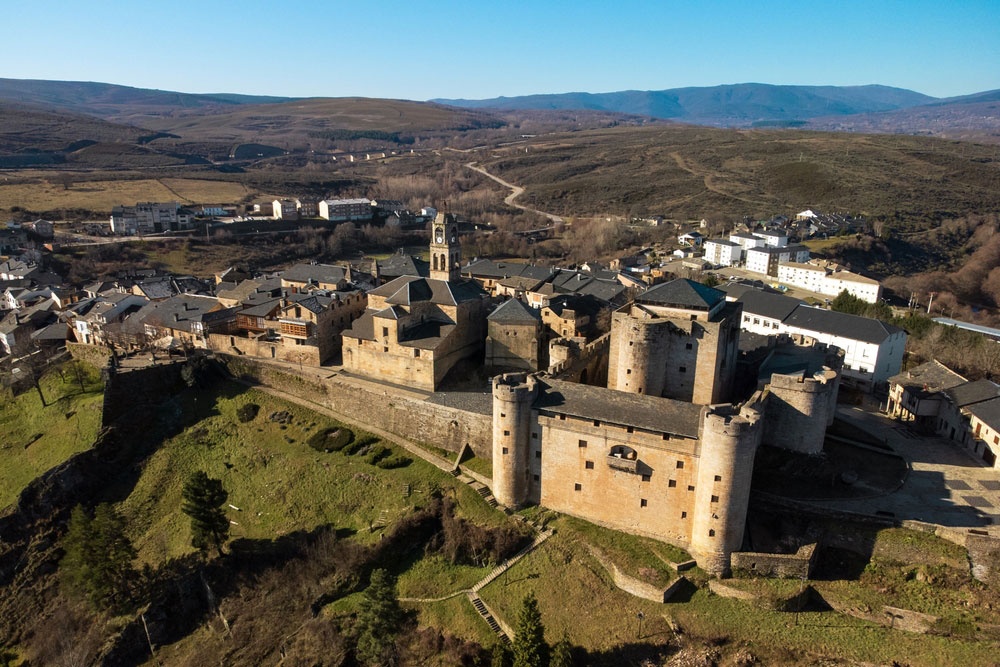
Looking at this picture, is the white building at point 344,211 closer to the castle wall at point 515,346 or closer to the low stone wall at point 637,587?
the castle wall at point 515,346

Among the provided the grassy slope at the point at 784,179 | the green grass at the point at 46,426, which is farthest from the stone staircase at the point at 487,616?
the grassy slope at the point at 784,179

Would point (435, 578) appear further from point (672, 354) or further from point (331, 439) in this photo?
point (672, 354)

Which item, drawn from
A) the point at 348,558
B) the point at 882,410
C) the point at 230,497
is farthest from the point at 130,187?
the point at 882,410

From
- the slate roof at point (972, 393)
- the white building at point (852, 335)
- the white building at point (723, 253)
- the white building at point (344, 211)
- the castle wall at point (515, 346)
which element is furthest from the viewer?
the white building at point (344, 211)

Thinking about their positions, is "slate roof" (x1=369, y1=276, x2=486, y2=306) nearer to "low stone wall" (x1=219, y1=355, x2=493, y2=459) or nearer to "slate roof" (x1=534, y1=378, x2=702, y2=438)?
"low stone wall" (x1=219, y1=355, x2=493, y2=459)

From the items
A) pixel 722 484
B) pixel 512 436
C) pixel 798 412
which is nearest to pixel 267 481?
pixel 512 436

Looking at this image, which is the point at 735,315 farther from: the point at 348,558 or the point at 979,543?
the point at 348,558
